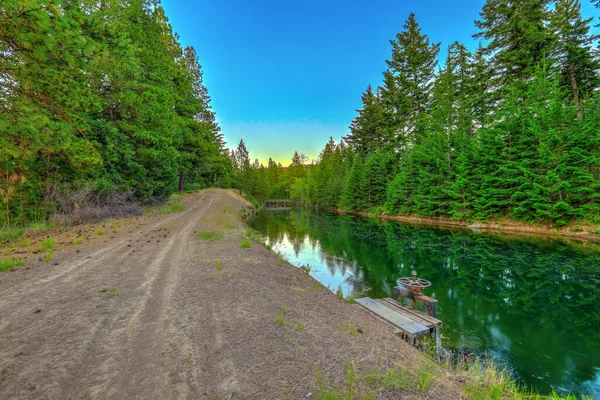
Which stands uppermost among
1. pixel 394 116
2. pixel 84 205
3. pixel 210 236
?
pixel 394 116

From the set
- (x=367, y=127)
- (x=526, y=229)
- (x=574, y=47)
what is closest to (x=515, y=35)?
(x=574, y=47)

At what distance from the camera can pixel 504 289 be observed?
30.1 feet

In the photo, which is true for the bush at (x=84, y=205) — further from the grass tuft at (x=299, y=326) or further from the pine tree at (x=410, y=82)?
the pine tree at (x=410, y=82)

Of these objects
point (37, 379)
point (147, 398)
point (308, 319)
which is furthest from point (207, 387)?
point (308, 319)

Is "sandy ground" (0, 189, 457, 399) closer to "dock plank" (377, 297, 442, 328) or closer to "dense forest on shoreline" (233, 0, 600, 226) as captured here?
"dock plank" (377, 297, 442, 328)

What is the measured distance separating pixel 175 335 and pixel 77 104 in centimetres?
952

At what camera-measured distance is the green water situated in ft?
17.6

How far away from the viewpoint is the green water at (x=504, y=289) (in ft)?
17.6

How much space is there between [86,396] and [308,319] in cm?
310

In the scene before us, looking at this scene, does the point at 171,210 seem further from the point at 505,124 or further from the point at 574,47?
the point at 574,47

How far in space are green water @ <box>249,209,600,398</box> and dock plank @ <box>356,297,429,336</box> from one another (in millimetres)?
1190

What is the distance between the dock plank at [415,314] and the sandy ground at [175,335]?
1104 mm

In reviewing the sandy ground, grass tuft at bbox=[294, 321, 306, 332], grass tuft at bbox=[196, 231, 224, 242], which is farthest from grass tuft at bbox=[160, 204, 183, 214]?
grass tuft at bbox=[294, 321, 306, 332]

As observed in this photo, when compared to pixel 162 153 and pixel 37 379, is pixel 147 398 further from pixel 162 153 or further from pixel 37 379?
pixel 162 153
